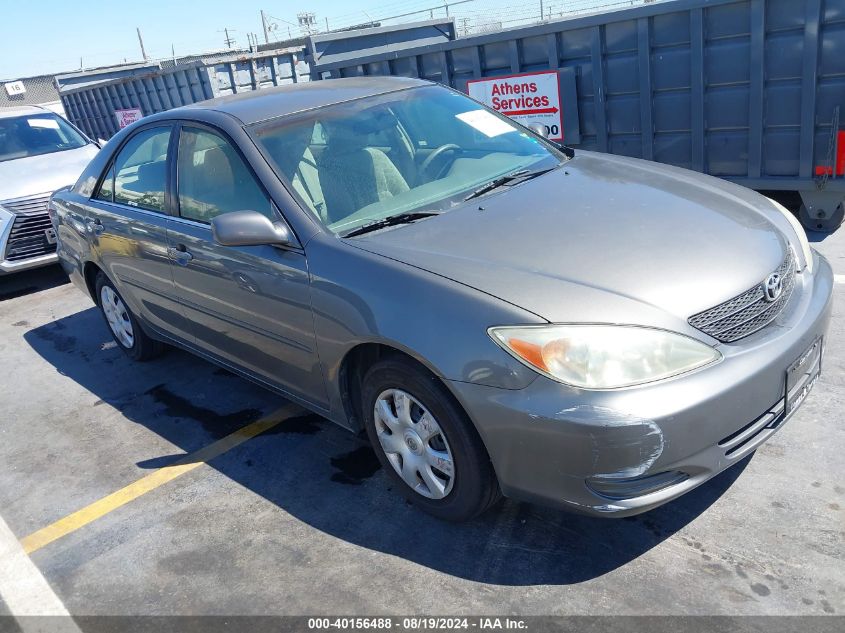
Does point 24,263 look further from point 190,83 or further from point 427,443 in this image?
point 427,443

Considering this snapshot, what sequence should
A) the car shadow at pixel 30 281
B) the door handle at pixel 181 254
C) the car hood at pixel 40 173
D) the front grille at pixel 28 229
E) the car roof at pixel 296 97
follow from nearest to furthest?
1. the car roof at pixel 296 97
2. the door handle at pixel 181 254
3. the front grille at pixel 28 229
4. the car hood at pixel 40 173
5. the car shadow at pixel 30 281

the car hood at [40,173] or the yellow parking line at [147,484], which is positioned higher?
the car hood at [40,173]

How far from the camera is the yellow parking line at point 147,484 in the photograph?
3.56 m

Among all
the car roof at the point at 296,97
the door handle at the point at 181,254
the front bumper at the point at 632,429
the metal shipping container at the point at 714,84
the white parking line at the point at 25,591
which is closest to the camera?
the front bumper at the point at 632,429

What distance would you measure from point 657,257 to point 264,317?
1.80 meters

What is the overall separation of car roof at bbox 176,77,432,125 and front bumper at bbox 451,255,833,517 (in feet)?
6.43

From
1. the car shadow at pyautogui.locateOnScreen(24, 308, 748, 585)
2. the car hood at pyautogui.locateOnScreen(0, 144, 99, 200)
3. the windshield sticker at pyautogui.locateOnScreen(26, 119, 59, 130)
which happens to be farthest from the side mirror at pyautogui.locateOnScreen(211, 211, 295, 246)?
the windshield sticker at pyautogui.locateOnScreen(26, 119, 59, 130)

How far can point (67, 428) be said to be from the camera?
183 inches

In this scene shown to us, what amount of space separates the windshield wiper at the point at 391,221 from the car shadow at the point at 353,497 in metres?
1.02

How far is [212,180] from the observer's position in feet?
12.9

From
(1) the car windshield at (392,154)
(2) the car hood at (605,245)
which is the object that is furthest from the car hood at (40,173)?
(2) the car hood at (605,245)

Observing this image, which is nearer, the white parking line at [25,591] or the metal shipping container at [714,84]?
the white parking line at [25,591]

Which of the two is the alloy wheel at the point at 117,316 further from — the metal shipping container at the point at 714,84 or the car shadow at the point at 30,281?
the metal shipping container at the point at 714,84

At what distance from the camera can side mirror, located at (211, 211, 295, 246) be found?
328 centimetres
